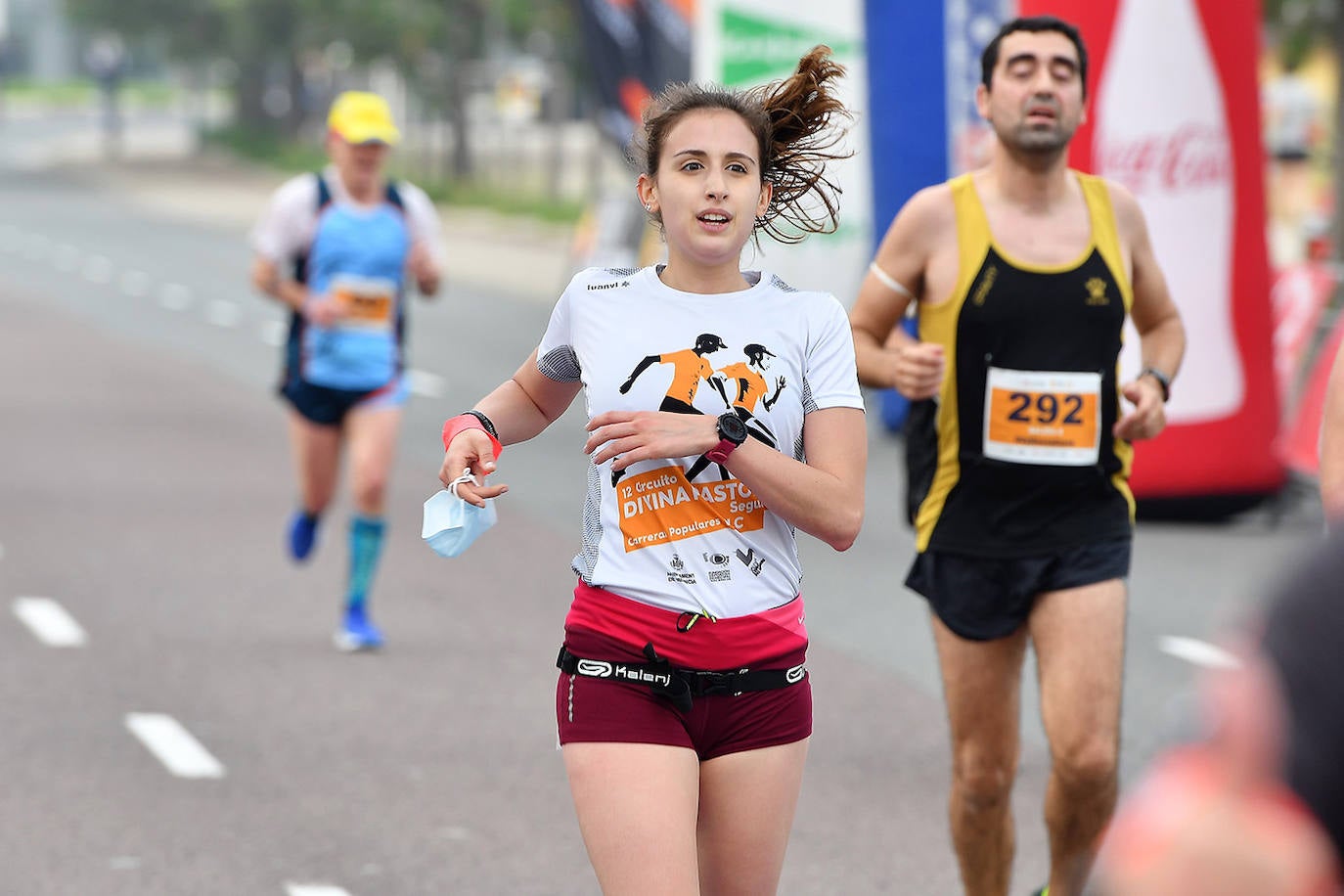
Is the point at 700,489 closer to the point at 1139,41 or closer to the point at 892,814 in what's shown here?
the point at 892,814


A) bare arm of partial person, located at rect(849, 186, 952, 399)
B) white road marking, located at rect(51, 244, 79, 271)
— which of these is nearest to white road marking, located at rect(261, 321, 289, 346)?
white road marking, located at rect(51, 244, 79, 271)

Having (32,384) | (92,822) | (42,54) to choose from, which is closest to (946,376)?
(92,822)

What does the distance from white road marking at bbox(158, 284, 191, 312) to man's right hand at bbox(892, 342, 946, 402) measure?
61.2 ft

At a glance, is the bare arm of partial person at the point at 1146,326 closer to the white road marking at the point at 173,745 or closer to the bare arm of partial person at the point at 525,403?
the bare arm of partial person at the point at 525,403

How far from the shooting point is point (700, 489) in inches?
140

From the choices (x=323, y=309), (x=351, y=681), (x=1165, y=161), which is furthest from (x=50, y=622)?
(x=1165, y=161)

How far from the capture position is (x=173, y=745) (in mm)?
6828

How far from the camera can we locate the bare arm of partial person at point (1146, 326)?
4762 mm

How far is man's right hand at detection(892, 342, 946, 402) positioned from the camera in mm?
4625

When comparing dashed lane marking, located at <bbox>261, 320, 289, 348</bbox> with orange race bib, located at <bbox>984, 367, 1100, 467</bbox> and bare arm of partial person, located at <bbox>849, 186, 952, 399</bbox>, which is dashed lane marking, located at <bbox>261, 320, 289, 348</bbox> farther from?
orange race bib, located at <bbox>984, 367, 1100, 467</bbox>

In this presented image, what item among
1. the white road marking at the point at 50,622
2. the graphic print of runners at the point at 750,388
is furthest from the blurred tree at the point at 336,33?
the graphic print of runners at the point at 750,388

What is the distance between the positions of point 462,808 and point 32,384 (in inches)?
445

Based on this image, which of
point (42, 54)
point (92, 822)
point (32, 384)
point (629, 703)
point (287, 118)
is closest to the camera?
point (629, 703)

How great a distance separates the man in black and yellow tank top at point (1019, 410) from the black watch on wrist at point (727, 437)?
1.30 meters
